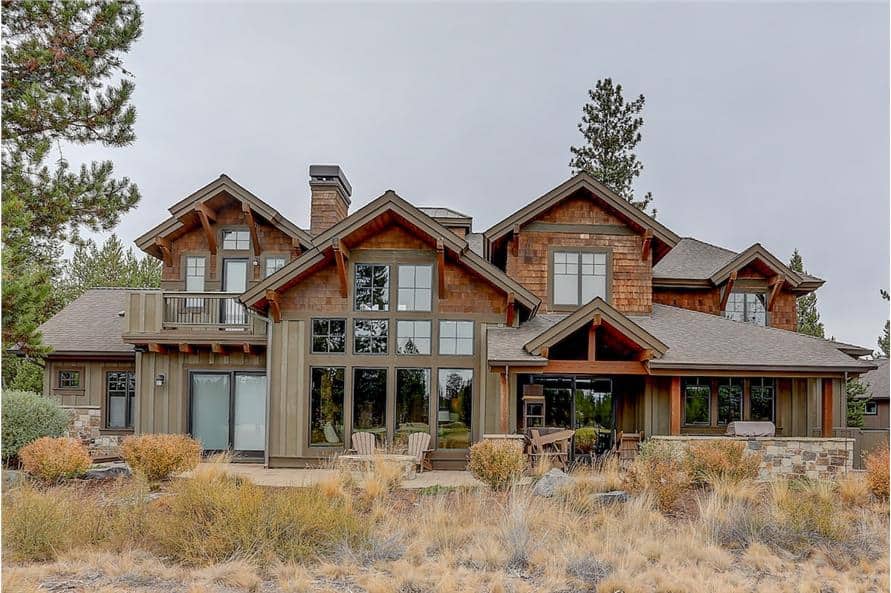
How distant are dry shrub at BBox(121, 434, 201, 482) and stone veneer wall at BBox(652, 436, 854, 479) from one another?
26.1 ft

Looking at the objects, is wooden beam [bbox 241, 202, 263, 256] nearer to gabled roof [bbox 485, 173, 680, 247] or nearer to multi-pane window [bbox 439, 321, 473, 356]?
multi-pane window [bbox 439, 321, 473, 356]

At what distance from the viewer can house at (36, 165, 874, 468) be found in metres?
14.7

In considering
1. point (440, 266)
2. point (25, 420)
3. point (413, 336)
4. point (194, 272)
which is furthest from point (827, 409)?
point (25, 420)

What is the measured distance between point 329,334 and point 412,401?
6.90ft

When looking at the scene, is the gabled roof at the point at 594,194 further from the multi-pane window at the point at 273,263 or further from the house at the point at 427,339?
the multi-pane window at the point at 273,263

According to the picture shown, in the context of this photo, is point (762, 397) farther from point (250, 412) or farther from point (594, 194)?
point (250, 412)

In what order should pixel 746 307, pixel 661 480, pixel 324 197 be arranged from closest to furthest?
pixel 661 480 → pixel 324 197 → pixel 746 307

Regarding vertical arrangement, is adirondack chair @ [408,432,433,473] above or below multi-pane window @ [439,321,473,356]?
below

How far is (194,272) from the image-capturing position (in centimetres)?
1742

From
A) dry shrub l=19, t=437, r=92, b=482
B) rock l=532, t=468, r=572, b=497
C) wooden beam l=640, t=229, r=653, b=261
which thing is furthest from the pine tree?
dry shrub l=19, t=437, r=92, b=482

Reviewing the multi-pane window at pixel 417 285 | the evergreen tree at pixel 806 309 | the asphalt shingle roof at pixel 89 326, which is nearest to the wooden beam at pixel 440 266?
the multi-pane window at pixel 417 285

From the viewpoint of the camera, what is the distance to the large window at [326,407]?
15234 mm

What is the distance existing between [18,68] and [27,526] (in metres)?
5.53

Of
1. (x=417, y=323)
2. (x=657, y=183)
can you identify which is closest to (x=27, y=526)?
(x=417, y=323)
